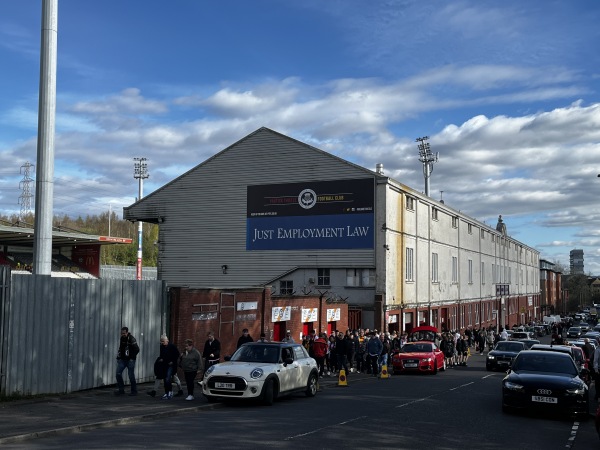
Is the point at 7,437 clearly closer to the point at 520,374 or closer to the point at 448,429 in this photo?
the point at 448,429

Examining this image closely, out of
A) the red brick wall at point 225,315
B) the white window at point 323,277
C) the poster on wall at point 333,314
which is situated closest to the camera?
the red brick wall at point 225,315

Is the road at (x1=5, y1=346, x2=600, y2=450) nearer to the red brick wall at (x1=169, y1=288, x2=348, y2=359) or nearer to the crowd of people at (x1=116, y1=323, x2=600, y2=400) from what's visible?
the crowd of people at (x1=116, y1=323, x2=600, y2=400)

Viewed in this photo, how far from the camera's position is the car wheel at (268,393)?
52.6 ft

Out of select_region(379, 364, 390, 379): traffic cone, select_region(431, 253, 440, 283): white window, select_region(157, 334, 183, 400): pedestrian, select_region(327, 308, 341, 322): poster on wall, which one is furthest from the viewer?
select_region(431, 253, 440, 283): white window

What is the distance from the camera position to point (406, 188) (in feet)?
138

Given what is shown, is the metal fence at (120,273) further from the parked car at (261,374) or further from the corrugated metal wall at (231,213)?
the parked car at (261,374)

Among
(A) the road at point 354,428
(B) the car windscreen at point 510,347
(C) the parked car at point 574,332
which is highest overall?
(B) the car windscreen at point 510,347

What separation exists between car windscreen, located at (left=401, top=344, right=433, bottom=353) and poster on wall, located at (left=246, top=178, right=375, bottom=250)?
10850mm

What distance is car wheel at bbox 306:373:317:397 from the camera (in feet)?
60.4

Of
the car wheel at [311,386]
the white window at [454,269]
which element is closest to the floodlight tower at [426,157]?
the white window at [454,269]

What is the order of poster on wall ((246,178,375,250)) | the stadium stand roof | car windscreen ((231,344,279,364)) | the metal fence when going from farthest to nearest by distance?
the metal fence → the stadium stand roof → poster on wall ((246,178,375,250)) → car windscreen ((231,344,279,364))

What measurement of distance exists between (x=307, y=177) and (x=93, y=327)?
24.5m

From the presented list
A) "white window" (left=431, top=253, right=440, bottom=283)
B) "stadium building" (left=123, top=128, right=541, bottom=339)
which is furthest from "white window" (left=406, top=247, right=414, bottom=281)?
"white window" (left=431, top=253, right=440, bottom=283)

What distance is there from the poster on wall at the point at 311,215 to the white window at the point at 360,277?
1424 millimetres
